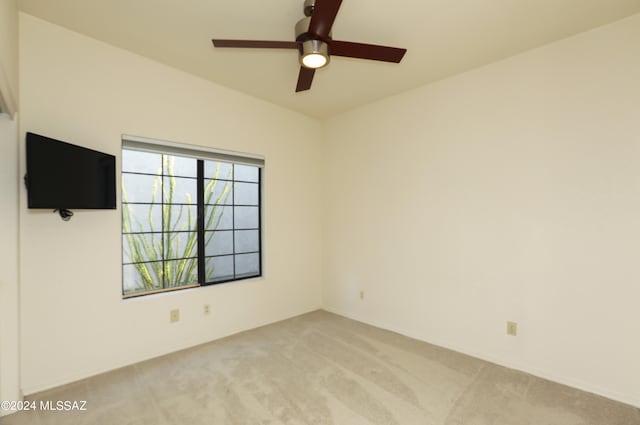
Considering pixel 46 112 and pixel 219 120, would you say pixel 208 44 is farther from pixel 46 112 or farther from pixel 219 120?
pixel 46 112

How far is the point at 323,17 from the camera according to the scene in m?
1.64

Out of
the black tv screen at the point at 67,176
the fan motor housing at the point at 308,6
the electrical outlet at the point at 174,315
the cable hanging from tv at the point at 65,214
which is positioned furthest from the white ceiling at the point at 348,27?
the electrical outlet at the point at 174,315

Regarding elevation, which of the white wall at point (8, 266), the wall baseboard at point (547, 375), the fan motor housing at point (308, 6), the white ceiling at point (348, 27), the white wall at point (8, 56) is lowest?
the wall baseboard at point (547, 375)

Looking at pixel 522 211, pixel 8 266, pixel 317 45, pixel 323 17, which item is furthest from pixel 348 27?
pixel 8 266

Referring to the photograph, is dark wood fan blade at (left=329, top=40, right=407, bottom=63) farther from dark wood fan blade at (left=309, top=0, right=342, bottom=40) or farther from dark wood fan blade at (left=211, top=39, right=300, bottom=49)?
dark wood fan blade at (left=211, top=39, right=300, bottom=49)

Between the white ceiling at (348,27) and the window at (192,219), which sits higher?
the white ceiling at (348,27)

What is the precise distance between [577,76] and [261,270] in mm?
3470

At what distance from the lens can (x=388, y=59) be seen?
2014 millimetres

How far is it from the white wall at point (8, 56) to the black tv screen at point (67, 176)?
229 mm

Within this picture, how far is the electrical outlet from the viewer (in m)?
2.85

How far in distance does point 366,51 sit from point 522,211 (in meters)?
1.86

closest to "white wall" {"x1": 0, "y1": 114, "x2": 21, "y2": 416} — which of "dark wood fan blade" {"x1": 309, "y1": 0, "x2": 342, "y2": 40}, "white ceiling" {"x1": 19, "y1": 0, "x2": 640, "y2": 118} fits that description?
"white ceiling" {"x1": 19, "y1": 0, "x2": 640, "y2": 118}

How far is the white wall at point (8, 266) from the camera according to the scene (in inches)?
75.2

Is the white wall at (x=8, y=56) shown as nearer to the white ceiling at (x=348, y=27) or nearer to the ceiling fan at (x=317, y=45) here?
the white ceiling at (x=348, y=27)
